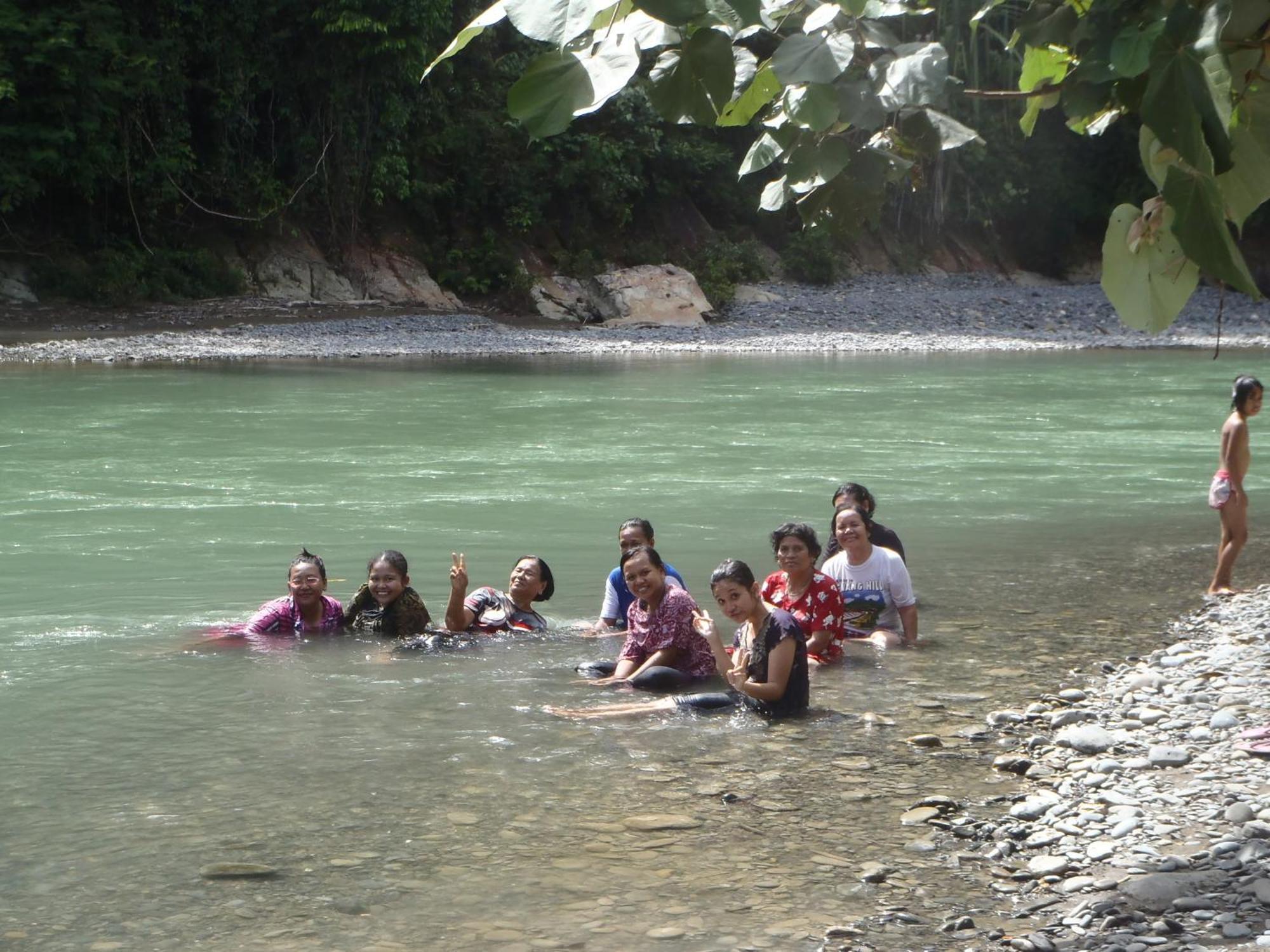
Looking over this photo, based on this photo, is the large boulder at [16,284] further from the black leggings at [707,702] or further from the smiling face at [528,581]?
the black leggings at [707,702]

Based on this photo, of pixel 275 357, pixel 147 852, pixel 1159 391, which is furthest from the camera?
pixel 275 357

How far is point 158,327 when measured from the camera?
86.1 ft

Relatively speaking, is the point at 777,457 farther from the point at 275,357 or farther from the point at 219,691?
the point at 275,357

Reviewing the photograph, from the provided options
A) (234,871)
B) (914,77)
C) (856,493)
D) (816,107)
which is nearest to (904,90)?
(914,77)

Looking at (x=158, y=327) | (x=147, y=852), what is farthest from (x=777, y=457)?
(x=158, y=327)

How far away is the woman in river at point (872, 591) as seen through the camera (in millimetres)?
7855

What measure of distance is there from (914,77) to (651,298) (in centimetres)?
2924

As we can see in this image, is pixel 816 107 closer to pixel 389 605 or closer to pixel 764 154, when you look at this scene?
pixel 764 154

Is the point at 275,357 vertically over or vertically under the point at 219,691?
over

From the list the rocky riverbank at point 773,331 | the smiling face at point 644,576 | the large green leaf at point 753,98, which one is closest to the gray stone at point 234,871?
the smiling face at point 644,576

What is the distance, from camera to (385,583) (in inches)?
311

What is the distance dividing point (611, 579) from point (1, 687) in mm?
3059

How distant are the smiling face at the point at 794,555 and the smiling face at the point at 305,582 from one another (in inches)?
94.7

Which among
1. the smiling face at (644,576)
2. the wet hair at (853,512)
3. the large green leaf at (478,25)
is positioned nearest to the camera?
the large green leaf at (478,25)
